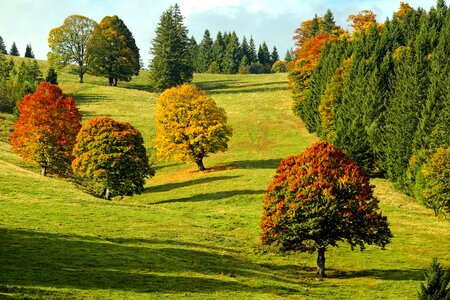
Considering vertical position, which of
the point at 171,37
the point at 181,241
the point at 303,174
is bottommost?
the point at 181,241

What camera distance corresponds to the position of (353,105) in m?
81.4

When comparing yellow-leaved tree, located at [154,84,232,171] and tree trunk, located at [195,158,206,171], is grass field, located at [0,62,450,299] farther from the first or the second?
yellow-leaved tree, located at [154,84,232,171]

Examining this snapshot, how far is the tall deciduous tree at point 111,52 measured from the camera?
127875 millimetres

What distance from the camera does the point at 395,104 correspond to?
7150 cm

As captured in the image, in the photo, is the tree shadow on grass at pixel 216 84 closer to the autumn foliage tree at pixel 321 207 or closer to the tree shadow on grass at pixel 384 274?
the autumn foliage tree at pixel 321 207

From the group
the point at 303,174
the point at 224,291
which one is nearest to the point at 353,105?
the point at 303,174

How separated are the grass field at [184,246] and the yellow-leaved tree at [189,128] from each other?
3.67 m

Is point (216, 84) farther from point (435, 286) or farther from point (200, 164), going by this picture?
point (435, 286)

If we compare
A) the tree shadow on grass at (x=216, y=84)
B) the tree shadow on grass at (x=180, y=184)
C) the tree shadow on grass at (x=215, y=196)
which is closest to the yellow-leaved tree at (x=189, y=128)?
the tree shadow on grass at (x=180, y=184)

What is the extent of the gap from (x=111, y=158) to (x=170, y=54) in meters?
70.9

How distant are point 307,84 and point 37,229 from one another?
79.4 metres

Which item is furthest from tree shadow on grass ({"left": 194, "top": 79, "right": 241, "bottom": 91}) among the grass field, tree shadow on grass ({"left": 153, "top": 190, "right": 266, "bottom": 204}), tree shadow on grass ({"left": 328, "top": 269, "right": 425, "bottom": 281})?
tree shadow on grass ({"left": 328, "top": 269, "right": 425, "bottom": 281})

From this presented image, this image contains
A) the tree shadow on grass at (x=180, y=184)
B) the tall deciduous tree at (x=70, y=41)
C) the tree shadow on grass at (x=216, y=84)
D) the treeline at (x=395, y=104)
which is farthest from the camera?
the tree shadow on grass at (x=216, y=84)

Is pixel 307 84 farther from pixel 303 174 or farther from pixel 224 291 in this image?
pixel 224 291
